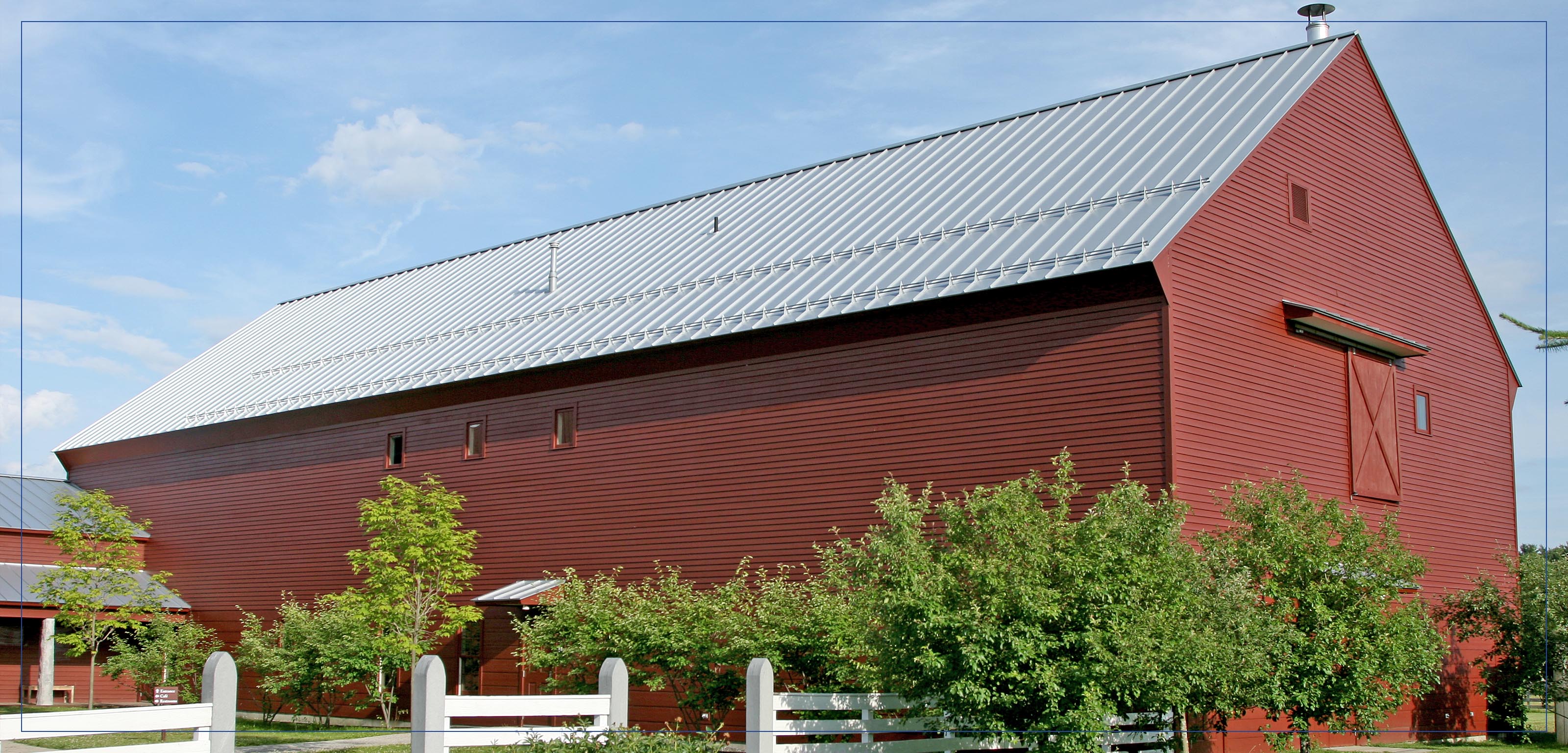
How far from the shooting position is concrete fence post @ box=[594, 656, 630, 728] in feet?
51.9

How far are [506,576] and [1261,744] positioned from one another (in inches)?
612

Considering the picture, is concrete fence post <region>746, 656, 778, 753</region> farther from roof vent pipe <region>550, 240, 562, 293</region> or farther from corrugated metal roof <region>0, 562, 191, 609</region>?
corrugated metal roof <region>0, 562, 191, 609</region>

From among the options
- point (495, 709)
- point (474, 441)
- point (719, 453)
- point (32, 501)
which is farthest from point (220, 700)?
point (32, 501)

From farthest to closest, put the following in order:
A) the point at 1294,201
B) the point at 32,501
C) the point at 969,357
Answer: the point at 32,501 < the point at 1294,201 < the point at 969,357

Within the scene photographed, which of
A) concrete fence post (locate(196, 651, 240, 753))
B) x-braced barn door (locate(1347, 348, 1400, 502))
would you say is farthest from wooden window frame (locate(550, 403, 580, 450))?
concrete fence post (locate(196, 651, 240, 753))

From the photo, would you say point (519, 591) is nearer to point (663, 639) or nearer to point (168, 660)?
point (663, 639)

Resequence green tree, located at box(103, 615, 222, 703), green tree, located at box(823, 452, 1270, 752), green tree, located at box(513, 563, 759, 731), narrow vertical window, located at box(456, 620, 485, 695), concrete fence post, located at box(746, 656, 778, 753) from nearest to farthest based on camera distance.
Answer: green tree, located at box(823, 452, 1270, 752), concrete fence post, located at box(746, 656, 778, 753), green tree, located at box(513, 563, 759, 731), narrow vertical window, located at box(456, 620, 485, 695), green tree, located at box(103, 615, 222, 703)

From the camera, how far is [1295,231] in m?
24.0

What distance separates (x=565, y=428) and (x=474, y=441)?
9.54 ft

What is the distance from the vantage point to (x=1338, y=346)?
2428 centimetres

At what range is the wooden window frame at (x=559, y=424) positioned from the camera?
28516 mm

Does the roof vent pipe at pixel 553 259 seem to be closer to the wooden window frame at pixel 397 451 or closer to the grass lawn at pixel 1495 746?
the wooden window frame at pixel 397 451

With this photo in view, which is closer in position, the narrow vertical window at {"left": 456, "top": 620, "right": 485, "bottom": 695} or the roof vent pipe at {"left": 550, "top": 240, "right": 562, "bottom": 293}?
the narrow vertical window at {"left": 456, "top": 620, "right": 485, "bottom": 695}

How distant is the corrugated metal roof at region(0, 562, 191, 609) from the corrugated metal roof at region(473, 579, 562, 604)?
42.3 feet
